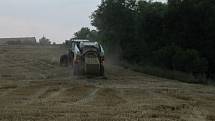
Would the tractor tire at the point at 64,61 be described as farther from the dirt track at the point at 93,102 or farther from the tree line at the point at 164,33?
the tree line at the point at 164,33

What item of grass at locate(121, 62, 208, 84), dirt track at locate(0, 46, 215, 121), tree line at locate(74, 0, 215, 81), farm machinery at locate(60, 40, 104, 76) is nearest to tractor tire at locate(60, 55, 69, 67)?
grass at locate(121, 62, 208, 84)

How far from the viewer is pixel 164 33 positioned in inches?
1943

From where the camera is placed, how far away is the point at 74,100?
19.7m

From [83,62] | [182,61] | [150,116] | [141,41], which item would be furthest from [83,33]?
[150,116]

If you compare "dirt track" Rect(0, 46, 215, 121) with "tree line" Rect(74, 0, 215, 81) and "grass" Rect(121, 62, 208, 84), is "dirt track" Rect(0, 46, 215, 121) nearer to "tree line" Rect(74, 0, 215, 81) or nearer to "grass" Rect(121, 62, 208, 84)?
"grass" Rect(121, 62, 208, 84)

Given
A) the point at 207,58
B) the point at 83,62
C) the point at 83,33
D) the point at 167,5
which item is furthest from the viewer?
the point at 83,33

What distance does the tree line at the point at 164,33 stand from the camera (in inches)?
1796

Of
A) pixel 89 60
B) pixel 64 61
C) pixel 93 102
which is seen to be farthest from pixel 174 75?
pixel 93 102

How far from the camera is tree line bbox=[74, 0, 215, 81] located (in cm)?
4562

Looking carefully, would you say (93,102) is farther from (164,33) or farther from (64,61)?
(164,33)

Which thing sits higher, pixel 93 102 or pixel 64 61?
pixel 64 61

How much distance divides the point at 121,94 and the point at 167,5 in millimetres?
29521

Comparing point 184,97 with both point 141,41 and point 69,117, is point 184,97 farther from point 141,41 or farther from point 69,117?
point 141,41

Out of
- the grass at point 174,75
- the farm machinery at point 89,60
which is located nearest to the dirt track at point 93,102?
the farm machinery at point 89,60
